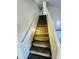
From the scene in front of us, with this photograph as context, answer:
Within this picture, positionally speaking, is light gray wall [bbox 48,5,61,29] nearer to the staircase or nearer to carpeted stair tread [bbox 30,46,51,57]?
the staircase

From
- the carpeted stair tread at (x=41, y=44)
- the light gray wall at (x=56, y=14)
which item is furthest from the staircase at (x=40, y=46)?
the light gray wall at (x=56, y=14)

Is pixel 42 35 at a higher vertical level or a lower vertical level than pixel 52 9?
lower

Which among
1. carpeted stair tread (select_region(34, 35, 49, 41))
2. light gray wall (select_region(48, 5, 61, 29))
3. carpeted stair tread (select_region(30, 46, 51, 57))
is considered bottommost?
carpeted stair tread (select_region(30, 46, 51, 57))

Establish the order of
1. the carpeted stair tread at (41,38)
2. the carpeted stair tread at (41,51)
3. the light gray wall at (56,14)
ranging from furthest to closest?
the light gray wall at (56,14) → the carpeted stair tread at (41,38) → the carpeted stair tread at (41,51)

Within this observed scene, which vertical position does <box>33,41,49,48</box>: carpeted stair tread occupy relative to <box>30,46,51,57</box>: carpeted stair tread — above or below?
above

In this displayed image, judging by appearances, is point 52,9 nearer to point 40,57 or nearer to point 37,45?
point 37,45

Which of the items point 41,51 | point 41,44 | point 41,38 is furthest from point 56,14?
point 41,51

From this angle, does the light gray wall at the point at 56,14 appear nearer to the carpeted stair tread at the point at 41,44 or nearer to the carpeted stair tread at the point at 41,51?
the carpeted stair tread at the point at 41,44

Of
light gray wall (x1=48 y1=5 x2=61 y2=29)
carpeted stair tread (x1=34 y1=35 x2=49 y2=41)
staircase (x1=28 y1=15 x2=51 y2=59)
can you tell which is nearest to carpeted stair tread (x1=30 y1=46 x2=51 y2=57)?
staircase (x1=28 y1=15 x2=51 y2=59)

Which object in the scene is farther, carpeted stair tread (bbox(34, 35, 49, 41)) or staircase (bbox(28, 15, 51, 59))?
carpeted stair tread (bbox(34, 35, 49, 41))
